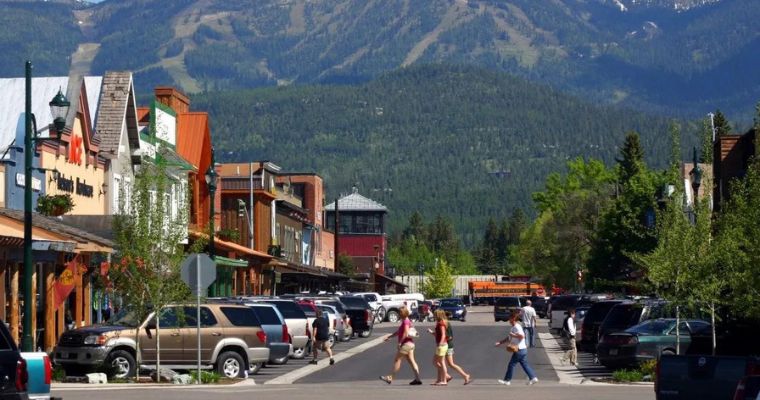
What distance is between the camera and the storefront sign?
151ft

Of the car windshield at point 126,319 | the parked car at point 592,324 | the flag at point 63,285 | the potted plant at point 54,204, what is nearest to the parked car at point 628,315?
the parked car at point 592,324

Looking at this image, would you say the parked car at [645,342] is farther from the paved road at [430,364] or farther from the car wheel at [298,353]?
the car wheel at [298,353]

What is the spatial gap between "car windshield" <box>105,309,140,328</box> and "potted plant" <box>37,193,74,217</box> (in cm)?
912

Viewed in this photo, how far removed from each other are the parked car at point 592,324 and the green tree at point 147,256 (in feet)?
53.6

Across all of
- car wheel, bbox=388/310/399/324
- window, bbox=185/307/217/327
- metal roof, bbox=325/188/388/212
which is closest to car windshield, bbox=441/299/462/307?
car wheel, bbox=388/310/399/324

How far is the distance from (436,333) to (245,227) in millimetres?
54748

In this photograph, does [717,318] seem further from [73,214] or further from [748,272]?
[73,214]

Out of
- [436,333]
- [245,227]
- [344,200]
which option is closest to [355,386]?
[436,333]

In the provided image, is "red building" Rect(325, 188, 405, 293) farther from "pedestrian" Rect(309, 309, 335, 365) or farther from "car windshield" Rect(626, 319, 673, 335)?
"car windshield" Rect(626, 319, 673, 335)

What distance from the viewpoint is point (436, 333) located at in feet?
111

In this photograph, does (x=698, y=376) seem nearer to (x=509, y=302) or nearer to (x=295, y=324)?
(x=295, y=324)

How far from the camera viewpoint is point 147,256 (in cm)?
3347

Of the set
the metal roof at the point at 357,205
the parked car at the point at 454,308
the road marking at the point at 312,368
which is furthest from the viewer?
the metal roof at the point at 357,205

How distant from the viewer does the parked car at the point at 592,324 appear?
151 ft
